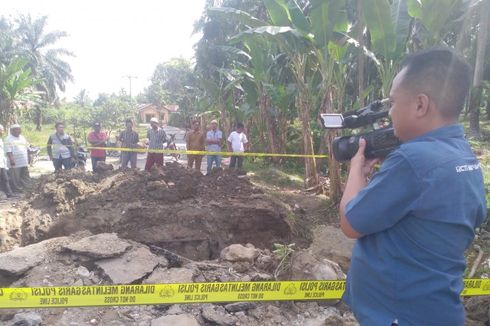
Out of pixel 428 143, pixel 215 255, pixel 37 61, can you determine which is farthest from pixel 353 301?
pixel 37 61

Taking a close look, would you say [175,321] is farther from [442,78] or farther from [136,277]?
[442,78]

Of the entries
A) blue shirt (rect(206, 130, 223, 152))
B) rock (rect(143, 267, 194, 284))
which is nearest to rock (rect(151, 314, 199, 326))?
rock (rect(143, 267, 194, 284))

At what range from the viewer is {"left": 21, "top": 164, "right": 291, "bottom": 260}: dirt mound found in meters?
5.45

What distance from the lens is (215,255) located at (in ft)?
17.7

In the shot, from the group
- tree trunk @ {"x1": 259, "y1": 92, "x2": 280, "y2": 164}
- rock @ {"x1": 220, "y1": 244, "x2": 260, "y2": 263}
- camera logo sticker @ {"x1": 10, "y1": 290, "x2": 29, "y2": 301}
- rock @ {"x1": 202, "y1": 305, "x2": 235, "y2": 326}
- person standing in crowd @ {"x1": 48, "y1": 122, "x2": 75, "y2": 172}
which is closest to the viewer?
camera logo sticker @ {"x1": 10, "y1": 290, "x2": 29, "y2": 301}

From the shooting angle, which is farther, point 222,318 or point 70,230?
point 70,230

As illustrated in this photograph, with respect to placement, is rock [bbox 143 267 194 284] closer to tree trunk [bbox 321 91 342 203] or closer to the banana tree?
tree trunk [bbox 321 91 342 203]

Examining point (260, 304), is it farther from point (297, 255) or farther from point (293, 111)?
point (293, 111)

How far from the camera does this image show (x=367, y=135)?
1616 mm

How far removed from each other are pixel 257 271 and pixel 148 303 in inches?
53.6

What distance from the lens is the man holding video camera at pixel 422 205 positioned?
1.26 meters

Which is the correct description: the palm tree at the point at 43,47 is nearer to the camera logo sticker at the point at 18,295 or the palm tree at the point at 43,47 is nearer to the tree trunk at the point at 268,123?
the tree trunk at the point at 268,123

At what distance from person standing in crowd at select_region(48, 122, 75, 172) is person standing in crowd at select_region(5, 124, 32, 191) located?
0.54m

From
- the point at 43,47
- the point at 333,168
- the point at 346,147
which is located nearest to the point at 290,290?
the point at 346,147
